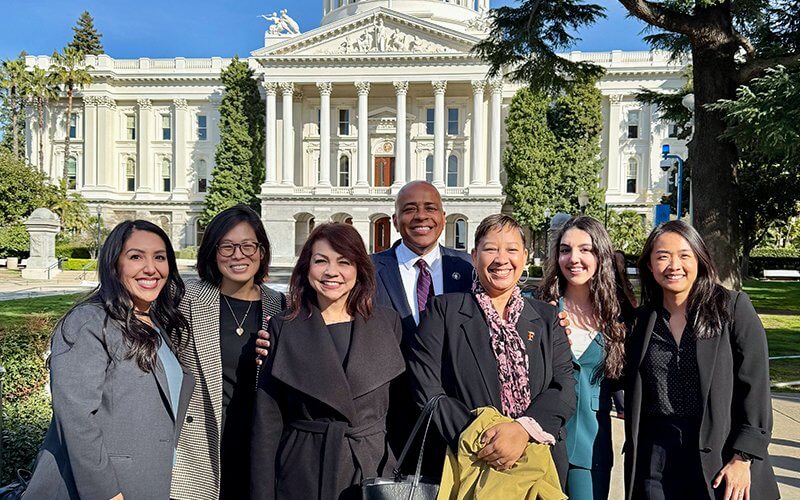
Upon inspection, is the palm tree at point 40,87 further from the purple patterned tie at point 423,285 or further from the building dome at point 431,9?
the purple patterned tie at point 423,285

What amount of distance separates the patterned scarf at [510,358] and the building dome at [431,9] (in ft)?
171

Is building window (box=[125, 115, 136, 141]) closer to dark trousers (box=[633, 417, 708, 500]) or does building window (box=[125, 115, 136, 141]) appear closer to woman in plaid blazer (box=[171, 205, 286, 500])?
woman in plaid blazer (box=[171, 205, 286, 500])

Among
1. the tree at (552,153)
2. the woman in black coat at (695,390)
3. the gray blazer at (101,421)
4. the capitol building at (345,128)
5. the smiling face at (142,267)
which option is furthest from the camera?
the capitol building at (345,128)

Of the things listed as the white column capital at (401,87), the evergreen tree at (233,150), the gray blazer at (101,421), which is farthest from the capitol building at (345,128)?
the gray blazer at (101,421)

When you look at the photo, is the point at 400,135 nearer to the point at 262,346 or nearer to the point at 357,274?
the point at 357,274

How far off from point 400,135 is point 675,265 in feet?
136

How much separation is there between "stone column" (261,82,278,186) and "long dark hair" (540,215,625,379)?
41.7 meters

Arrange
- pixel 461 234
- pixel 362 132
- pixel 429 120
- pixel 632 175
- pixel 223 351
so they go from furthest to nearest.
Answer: pixel 632 175 < pixel 429 120 < pixel 461 234 < pixel 362 132 < pixel 223 351

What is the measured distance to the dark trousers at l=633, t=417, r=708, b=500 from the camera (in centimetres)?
302

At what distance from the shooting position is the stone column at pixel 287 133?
43.6 meters

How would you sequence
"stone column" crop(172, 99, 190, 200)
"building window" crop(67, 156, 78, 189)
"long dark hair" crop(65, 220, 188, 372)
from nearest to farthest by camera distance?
1. "long dark hair" crop(65, 220, 188, 372)
2. "stone column" crop(172, 99, 190, 200)
3. "building window" crop(67, 156, 78, 189)

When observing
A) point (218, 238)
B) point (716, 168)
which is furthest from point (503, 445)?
point (716, 168)

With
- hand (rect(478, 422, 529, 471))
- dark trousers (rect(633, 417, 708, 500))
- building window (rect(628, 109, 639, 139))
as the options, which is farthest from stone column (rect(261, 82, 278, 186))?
hand (rect(478, 422, 529, 471))

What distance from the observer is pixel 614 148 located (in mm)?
47562
